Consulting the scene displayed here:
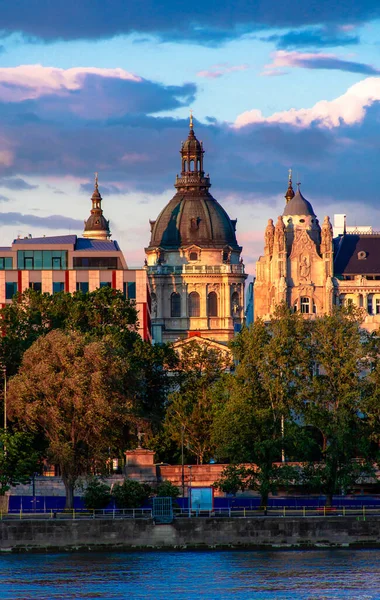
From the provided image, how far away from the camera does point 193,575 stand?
123062 millimetres

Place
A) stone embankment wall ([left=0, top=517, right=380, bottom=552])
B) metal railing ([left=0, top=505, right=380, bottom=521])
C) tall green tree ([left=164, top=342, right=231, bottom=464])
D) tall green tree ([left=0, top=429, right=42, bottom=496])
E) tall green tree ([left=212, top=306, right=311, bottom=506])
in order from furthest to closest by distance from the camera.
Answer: tall green tree ([left=164, top=342, right=231, bottom=464]) → tall green tree ([left=212, top=306, right=311, bottom=506]) → tall green tree ([left=0, top=429, right=42, bottom=496]) → metal railing ([left=0, top=505, right=380, bottom=521]) → stone embankment wall ([left=0, top=517, right=380, bottom=552])

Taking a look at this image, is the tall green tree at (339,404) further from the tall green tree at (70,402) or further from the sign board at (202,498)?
the tall green tree at (70,402)

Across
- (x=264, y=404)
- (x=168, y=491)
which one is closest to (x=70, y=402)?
(x=168, y=491)

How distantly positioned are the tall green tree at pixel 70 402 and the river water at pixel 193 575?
15.2 meters

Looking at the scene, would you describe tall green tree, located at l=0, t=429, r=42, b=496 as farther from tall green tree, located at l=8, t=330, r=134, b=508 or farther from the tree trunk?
the tree trunk

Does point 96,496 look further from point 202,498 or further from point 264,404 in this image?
point 264,404

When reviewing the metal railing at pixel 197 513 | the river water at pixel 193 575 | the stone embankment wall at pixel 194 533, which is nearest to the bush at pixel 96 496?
the metal railing at pixel 197 513

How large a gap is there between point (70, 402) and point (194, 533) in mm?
17362

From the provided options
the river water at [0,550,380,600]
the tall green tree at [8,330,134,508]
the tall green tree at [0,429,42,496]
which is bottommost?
the river water at [0,550,380,600]

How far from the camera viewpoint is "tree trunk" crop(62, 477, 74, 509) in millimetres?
143875

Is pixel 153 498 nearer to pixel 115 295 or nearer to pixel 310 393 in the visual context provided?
pixel 310 393

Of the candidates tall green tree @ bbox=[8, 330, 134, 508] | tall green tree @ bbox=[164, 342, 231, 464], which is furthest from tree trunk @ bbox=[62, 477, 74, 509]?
tall green tree @ bbox=[164, 342, 231, 464]

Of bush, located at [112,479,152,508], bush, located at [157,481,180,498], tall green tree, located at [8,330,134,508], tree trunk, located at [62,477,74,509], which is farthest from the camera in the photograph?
tall green tree, located at [8,330,134,508]

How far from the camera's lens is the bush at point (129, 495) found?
14175 cm
